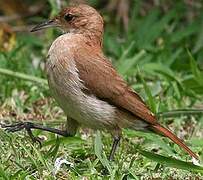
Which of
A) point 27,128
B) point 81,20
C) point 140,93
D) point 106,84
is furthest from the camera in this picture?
point 140,93

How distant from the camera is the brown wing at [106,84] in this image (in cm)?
559

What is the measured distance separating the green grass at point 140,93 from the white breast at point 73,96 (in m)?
0.21

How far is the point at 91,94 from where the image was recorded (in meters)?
5.59

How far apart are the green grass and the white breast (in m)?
0.21

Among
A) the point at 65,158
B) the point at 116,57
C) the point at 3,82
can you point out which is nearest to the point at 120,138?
the point at 65,158

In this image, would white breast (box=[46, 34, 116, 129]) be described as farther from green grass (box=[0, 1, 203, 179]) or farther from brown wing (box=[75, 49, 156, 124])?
green grass (box=[0, 1, 203, 179])

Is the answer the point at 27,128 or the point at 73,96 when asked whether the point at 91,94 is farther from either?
the point at 27,128

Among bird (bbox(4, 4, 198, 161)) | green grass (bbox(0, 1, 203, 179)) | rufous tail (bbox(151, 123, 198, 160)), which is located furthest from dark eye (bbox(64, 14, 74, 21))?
rufous tail (bbox(151, 123, 198, 160))

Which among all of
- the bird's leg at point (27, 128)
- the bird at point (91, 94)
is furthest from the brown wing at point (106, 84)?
the bird's leg at point (27, 128)

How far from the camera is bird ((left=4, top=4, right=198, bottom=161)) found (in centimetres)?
553

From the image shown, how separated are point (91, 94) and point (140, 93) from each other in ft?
5.57

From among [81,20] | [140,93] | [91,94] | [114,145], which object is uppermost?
[81,20]

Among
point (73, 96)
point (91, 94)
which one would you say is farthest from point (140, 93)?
point (73, 96)

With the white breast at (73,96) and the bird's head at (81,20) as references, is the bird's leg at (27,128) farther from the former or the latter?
the bird's head at (81,20)
